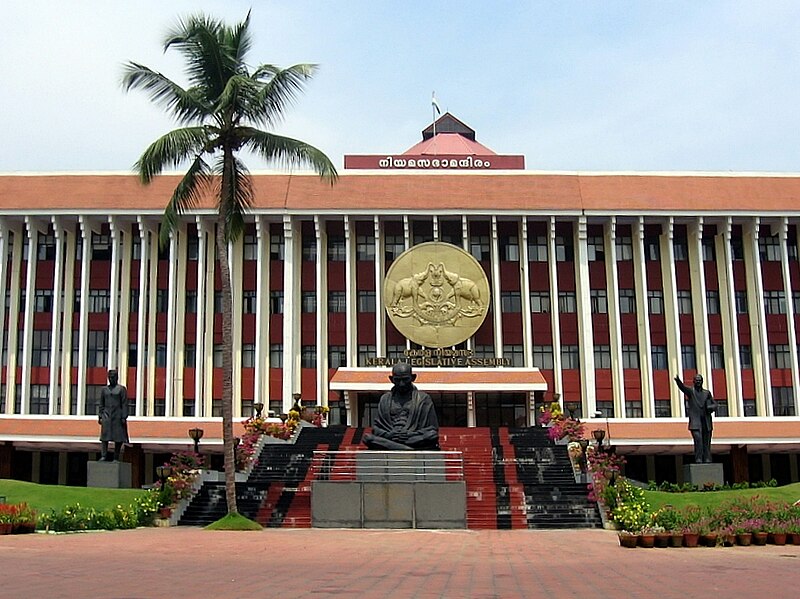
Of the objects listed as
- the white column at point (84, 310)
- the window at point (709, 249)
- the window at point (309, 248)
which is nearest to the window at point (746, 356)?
the window at point (709, 249)

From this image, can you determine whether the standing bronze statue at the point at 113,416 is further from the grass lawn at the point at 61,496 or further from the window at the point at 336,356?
the window at the point at 336,356

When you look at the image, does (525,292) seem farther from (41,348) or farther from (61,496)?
(61,496)

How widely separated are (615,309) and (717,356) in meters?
5.16

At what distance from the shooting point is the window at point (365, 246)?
4431cm

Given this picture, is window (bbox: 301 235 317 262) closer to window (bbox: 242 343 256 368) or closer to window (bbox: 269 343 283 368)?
window (bbox: 269 343 283 368)

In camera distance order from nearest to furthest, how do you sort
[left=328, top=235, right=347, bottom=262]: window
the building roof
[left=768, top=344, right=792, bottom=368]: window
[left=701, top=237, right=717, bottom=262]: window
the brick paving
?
the brick paving
the building roof
[left=768, top=344, right=792, bottom=368]: window
[left=701, top=237, right=717, bottom=262]: window
[left=328, top=235, right=347, bottom=262]: window

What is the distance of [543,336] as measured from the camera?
43.2 m

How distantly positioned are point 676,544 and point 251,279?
31.0 m

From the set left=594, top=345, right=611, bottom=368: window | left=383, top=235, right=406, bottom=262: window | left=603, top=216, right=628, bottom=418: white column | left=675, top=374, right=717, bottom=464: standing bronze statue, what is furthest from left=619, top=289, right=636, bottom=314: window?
left=675, top=374, right=717, bottom=464: standing bronze statue

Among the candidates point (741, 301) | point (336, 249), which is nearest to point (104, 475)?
point (336, 249)

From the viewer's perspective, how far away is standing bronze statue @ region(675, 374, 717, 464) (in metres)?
28.8

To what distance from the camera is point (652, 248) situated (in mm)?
44531

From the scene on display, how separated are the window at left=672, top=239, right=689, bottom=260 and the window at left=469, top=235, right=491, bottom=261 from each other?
874cm

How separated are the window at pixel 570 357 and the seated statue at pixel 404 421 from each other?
20269 millimetres
